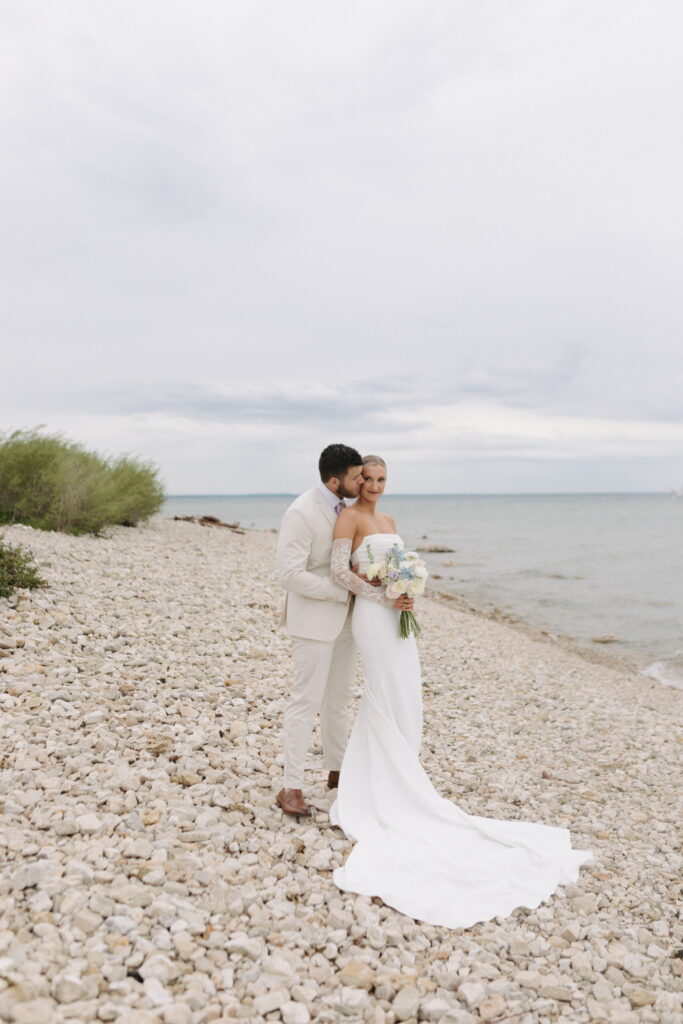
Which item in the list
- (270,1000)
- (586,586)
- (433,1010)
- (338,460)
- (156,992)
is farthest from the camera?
(586,586)

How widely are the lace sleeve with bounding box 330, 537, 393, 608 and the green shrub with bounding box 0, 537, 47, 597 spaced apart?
5.23 metres

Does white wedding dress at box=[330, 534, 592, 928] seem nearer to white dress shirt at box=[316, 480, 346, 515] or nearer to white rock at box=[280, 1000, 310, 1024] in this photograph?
white dress shirt at box=[316, 480, 346, 515]

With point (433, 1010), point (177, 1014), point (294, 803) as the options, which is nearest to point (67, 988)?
point (177, 1014)

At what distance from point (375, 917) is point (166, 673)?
3.80 meters

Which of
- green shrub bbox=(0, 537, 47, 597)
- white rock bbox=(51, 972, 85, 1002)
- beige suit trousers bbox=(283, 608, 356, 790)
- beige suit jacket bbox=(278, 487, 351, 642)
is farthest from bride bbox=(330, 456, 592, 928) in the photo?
green shrub bbox=(0, 537, 47, 597)

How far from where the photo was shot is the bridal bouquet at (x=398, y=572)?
495 centimetres

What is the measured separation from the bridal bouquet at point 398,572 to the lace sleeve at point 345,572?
0.08 metres

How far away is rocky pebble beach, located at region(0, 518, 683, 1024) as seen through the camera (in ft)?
10.9

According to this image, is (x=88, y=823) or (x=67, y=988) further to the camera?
(x=88, y=823)

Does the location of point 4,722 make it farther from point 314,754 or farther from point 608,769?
point 608,769

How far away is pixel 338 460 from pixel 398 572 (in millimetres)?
875

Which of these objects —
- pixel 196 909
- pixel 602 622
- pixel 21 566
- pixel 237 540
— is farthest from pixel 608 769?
pixel 237 540

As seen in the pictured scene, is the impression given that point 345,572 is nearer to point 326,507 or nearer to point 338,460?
point 326,507

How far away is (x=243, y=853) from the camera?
14.4 ft
